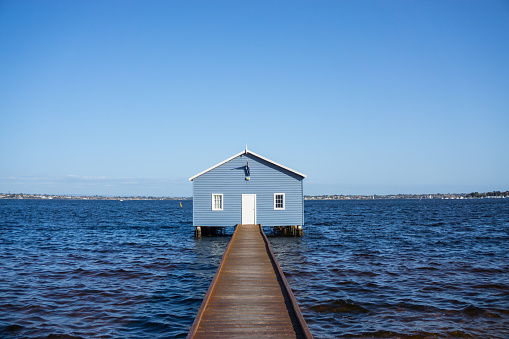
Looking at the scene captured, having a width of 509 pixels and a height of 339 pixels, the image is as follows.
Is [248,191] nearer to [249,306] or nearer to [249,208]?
[249,208]

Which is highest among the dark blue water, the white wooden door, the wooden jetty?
the white wooden door

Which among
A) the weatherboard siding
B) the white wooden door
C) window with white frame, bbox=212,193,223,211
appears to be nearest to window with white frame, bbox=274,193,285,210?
the weatherboard siding

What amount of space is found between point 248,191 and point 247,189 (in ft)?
0.52

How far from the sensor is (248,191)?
95.5 feet

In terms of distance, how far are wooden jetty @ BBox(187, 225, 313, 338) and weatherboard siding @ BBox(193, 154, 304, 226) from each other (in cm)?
1422

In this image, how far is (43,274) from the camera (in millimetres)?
Result: 19047

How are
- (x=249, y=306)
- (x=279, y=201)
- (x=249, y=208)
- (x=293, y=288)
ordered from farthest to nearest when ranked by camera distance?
(x=279, y=201) < (x=249, y=208) < (x=293, y=288) < (x=249, y=306)

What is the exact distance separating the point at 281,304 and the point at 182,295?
20.4ft

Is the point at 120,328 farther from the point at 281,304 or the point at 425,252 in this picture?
the point at 425,252

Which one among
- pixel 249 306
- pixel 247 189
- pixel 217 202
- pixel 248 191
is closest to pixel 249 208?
pixel 248 191

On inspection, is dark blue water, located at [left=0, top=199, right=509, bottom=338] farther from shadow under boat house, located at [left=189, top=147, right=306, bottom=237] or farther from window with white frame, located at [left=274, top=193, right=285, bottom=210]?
window with white frame, located at [left=274, top=193, right=285, bottom=210]

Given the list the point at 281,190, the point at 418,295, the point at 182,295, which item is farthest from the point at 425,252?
the point at 182,295

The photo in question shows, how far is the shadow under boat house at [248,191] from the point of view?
95.5ft

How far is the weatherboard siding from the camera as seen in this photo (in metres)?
29.1
